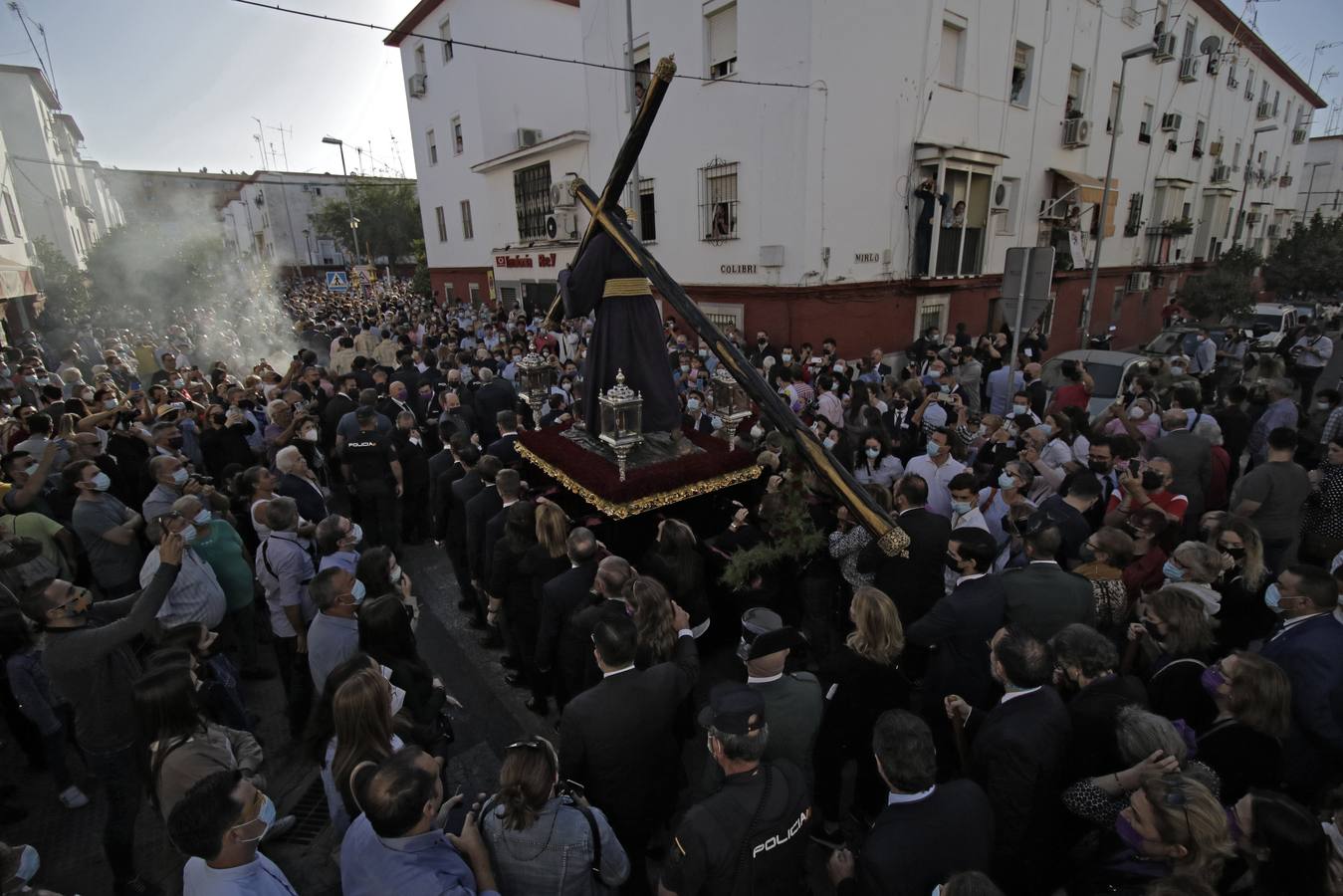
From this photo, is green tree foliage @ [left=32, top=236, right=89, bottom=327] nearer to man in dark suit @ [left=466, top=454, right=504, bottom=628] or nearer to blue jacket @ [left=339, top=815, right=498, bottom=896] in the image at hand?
man in dark suit @ [left=466, top=454, right=504, bottom=628]

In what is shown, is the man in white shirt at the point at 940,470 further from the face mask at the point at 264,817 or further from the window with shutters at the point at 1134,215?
the window with shutters at the point at 1134,215

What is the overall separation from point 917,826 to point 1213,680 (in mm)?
1681

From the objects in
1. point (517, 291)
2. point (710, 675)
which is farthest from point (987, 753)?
point (517, 291)

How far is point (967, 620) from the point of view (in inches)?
149

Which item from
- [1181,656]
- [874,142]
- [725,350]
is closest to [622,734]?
[1181,656]

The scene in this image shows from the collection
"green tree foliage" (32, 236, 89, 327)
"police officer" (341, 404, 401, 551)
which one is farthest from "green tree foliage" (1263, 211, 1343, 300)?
"green tree foliage" (32, 236, 89, 327)

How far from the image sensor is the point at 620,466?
5773mm

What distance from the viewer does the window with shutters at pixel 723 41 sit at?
45.9 ft

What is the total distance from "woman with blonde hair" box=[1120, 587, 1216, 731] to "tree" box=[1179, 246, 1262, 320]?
71.5ft

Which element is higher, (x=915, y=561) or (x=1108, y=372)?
(x=1108, y=372)

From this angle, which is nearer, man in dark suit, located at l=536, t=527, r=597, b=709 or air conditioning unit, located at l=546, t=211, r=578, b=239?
man in dark suit, located at l=536, t=527, r=597, b=709

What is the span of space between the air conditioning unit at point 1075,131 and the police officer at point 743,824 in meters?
22.0

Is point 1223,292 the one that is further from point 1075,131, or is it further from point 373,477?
point 373,477

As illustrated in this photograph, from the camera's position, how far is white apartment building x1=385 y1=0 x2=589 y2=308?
21.9m
